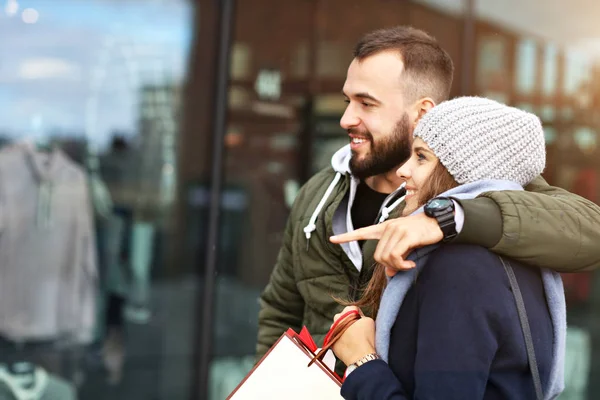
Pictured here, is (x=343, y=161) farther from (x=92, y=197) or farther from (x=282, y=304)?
(x=92, y=197)

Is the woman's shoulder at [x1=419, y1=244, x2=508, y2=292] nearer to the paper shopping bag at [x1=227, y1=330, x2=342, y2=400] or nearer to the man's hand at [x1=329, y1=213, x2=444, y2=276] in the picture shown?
the man's hand at [x1=329, y1=213, x2=444, y2=276]

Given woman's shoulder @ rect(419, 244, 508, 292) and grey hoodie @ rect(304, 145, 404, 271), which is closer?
woman's shoulder @ rect(419, 244, 508, 292)

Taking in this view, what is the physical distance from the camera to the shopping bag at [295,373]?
6.35 feet

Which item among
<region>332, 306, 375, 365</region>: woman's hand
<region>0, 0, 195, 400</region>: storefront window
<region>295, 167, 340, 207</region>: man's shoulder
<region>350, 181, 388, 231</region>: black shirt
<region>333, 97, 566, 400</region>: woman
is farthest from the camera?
<region>0, 0, 195, 400</region>: storefront window

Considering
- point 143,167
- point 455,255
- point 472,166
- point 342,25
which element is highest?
point 342,25

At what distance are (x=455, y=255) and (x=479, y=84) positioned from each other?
4316mm

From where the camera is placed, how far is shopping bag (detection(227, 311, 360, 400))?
1937 millimetres

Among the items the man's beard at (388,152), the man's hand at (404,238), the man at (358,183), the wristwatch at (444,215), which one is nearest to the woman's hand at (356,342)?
the man's hand at (404,238)

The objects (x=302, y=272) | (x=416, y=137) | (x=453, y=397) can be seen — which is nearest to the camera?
(x=453, y=397)

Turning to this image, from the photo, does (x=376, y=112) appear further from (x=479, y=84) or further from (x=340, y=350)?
(x=479, y=84)

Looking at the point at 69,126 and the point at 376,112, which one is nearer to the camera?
the point at 376,112

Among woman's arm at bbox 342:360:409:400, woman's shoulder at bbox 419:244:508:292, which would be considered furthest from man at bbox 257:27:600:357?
woman's arm at bbox 342:360:409:400

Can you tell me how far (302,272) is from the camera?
2656 millimetres

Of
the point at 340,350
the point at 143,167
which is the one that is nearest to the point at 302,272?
the point at 340,350
